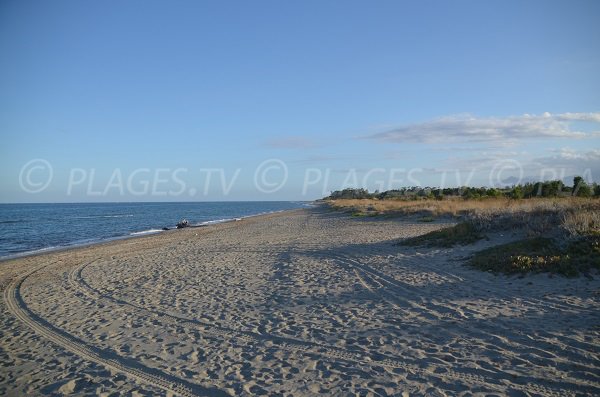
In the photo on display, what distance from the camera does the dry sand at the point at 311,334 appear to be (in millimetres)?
4836

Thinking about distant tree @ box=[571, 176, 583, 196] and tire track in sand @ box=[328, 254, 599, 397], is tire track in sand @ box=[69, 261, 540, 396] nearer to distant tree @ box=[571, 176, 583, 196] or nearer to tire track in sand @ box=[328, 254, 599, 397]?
tire track in sand @ box=[328, 254, 599, 397]

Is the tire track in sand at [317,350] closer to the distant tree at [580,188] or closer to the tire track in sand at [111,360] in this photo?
the tire track in sand at [111,360]

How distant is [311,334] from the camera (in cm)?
648

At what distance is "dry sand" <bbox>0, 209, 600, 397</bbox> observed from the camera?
15.9 feet

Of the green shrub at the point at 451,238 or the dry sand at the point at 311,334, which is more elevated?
the green shrub at the point at 451,238

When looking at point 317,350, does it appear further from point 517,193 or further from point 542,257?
point 517,193

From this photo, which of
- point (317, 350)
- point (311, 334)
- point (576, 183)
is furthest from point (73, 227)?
point (576, 183)

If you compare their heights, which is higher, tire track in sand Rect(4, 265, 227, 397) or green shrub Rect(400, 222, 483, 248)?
green shrub Rect(400, 222, 483, 248)

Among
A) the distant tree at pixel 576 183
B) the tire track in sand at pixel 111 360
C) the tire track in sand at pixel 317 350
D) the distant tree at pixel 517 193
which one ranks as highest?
the distant tree at pixel 576 183

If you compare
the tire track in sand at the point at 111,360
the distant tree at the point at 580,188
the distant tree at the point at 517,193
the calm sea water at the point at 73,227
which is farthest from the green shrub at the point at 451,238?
the distant tree at the point at 517,193

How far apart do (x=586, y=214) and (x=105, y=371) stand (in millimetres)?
12566

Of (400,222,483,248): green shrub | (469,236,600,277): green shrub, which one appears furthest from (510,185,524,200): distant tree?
(469,236,600,277): green shrub

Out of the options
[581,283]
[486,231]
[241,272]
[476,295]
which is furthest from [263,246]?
[581,283]

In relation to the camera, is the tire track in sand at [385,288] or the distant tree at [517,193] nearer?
the tire track in sand at [385,288]
